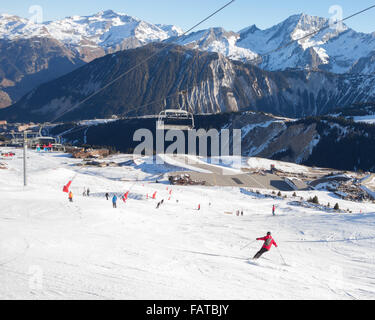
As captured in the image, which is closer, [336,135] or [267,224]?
[267,224]

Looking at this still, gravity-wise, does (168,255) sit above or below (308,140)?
below

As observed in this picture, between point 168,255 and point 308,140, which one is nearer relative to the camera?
point 168,255

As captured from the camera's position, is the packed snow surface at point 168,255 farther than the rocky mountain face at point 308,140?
No

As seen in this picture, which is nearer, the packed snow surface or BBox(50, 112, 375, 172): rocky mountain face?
the packed snow surface

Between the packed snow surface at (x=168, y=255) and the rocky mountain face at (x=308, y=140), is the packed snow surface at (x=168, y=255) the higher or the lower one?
the lower one

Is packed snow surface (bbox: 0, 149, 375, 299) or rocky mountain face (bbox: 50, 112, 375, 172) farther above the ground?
rocky mountain face (bbox: 50, 112, 375, 172)
